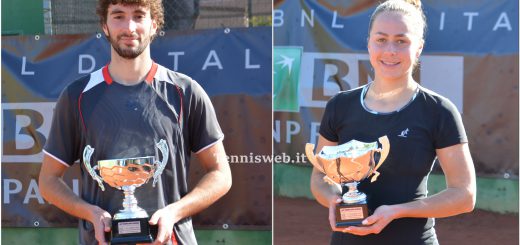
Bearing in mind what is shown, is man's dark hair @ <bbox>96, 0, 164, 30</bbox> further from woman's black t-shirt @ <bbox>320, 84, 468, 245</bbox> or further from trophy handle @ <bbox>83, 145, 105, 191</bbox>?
woman's black t-shirt @ <bbox>320, 84, 468, 245</bbox>

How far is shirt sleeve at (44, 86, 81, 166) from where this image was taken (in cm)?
227

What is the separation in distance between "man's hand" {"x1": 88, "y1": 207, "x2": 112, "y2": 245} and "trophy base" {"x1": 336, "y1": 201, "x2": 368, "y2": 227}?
655 mm

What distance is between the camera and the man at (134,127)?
220cm

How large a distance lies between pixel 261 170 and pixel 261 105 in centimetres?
37

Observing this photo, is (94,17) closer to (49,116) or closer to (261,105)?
(49,116)

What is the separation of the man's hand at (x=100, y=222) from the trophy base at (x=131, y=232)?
0.02m

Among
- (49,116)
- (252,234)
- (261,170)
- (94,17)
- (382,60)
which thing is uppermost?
(94,17)

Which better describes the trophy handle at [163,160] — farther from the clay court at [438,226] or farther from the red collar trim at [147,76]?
the clay court at [438,226]

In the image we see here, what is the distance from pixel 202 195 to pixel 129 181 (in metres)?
0.26

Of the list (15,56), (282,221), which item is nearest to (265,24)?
(282,221)

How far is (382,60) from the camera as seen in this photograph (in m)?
1.98

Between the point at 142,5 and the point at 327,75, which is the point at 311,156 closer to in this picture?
the point at 142,5

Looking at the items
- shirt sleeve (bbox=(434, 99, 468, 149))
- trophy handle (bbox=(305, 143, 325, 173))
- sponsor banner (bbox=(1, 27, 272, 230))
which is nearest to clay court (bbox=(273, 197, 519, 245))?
sponsor banner (bbox=(1, 27, 272, 230))

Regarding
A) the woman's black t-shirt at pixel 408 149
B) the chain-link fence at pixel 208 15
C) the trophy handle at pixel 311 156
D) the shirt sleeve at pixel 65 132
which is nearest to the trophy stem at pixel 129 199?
the shirt sleeve at pixel 65 132
